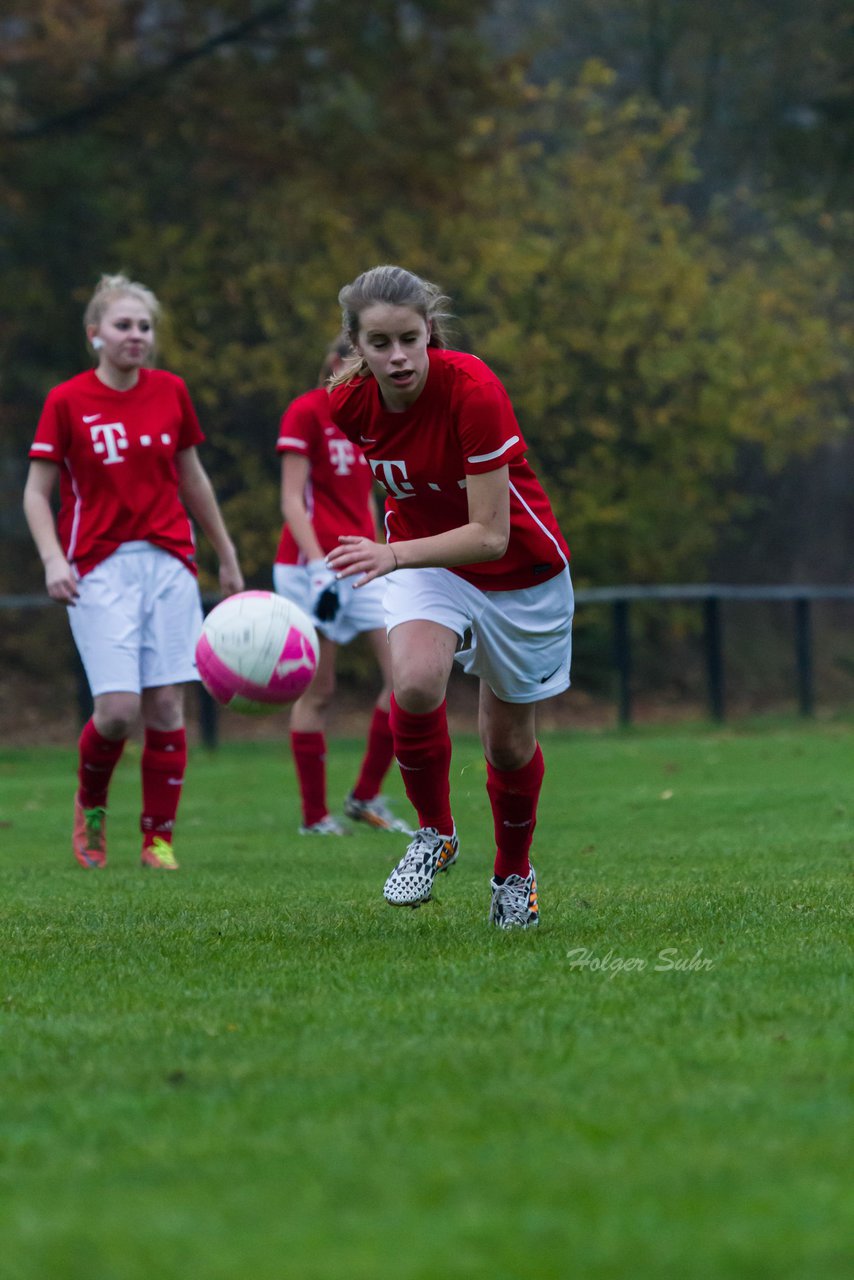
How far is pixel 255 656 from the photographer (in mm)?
5508

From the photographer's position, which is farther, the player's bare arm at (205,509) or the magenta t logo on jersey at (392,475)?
the player's bare arm at (205,509)

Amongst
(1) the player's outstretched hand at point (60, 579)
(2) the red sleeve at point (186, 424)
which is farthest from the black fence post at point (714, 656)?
(1) the player's outstretched hand at point (60, 579)

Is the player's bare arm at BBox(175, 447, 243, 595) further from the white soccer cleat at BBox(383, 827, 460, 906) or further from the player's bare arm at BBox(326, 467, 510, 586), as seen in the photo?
the player's bare arm at BBox(326, 467, 510, 586)

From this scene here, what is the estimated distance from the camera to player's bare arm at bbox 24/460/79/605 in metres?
7.11

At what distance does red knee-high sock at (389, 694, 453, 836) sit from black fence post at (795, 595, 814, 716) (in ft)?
44.6

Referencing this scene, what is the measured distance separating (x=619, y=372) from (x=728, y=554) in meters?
4.98

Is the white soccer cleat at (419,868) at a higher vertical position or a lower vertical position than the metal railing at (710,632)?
higher

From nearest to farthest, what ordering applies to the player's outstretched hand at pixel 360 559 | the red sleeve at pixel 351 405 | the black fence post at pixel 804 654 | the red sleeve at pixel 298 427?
the player's outstretched hand at pixel 360 559, the red sleeve at pixel 351 405, the red sleeve at pixel 298 427, the black fence post at pixel 804 654

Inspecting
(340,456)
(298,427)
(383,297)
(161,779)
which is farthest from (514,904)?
(340,456)

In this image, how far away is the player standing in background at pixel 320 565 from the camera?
8.88 m

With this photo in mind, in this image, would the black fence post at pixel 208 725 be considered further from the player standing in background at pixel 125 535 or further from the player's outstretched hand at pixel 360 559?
the player's outstretched hand at pixel 360 559

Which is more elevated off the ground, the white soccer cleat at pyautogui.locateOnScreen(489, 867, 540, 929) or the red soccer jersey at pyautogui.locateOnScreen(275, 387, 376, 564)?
the red soccer jersey at pyautogui.locateOnScreen(275, 387, 376, 564)

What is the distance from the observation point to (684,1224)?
2418 millimetres

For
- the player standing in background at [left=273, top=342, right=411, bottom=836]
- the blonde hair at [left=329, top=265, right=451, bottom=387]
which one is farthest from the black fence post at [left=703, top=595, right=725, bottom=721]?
the blonde hair at [left=329, top=265, right=451, bottom=387]
